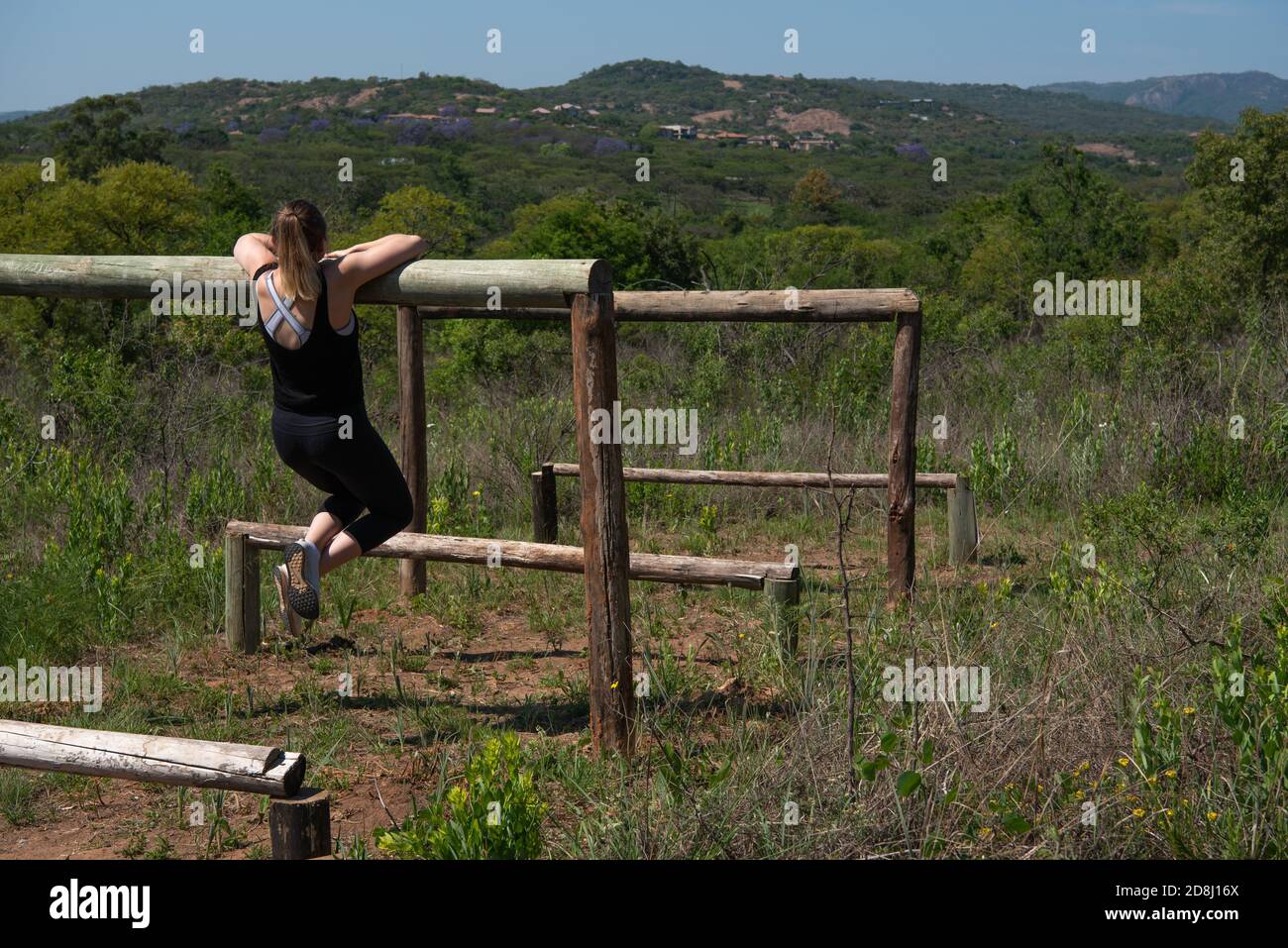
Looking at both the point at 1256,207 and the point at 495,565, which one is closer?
the point at 495,565

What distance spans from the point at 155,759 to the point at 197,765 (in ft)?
0.50

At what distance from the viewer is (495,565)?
516 cm

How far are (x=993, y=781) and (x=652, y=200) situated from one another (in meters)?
44.0

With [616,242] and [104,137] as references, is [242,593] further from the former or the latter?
[104,137]

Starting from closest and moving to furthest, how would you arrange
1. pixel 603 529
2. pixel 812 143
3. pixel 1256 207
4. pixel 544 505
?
1. pixel 603 529
2. pixel 544 505
3. pixel 1256 207
4. pixel 812 143

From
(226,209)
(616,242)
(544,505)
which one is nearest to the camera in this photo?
(544,505)

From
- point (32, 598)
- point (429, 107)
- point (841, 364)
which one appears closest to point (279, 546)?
point (32, 598)

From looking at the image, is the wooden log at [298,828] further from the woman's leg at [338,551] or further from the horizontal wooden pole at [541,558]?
the horizontal wooden pole at [541,558]

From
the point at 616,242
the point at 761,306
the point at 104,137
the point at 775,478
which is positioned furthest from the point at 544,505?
the point at 104,137

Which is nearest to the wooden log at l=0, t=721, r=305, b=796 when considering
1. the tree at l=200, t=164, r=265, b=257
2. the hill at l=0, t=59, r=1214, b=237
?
the tree at l=200, t=164, r=265, b=257

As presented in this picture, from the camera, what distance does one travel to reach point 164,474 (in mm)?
7113

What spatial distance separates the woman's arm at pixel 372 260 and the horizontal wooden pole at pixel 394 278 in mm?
59

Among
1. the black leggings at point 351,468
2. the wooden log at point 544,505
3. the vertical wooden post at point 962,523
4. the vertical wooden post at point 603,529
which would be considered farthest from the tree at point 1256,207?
the black leggings at point 351,468

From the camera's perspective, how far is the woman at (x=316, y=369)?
13.9 feet
